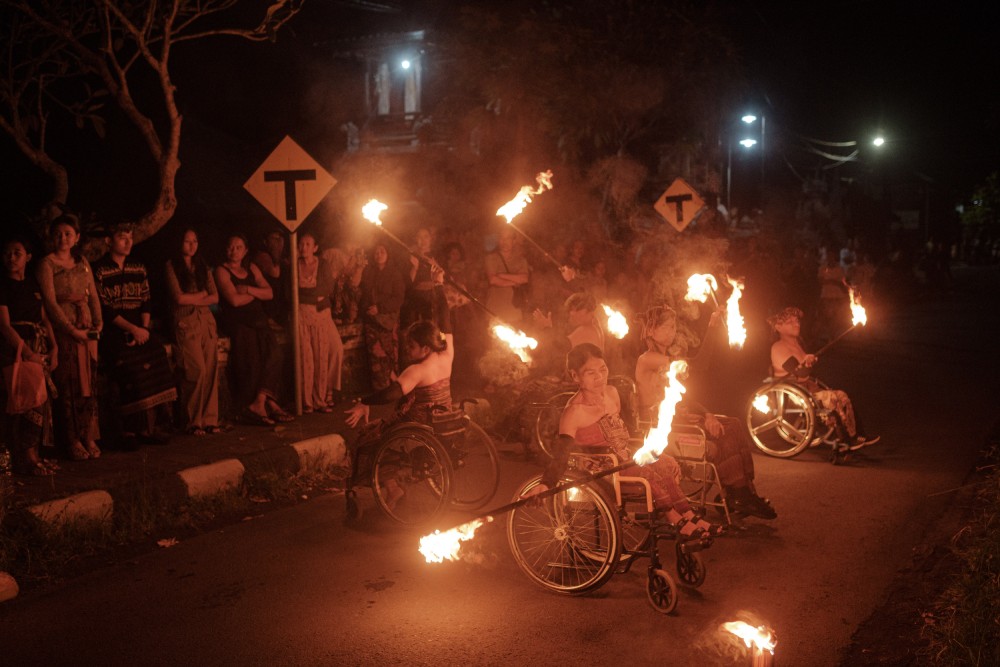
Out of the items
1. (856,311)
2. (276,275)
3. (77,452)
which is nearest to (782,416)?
(856,311)

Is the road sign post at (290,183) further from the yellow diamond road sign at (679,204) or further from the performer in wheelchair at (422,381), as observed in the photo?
the yellow diamond road sign at (679,204)

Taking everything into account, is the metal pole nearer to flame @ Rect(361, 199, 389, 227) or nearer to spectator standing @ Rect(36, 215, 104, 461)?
flame @ Rect(361, 199, 389, 227)

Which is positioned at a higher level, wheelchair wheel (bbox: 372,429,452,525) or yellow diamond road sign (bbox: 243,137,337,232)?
yellow diamond road sign (bbox: 243,137,337,232)

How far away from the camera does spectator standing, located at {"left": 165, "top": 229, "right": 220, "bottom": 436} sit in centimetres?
978

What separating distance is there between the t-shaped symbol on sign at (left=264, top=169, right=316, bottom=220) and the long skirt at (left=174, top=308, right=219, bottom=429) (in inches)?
55.7

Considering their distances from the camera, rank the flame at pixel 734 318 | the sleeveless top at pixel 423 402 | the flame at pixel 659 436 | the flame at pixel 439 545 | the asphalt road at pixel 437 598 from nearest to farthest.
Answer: the asphalt road at pixel 437 598 < the flame at pixel 659 436 < the flame at pixel 439 545 < the sleeveless top at pixel 423 402 < the flame at pixel 734 318

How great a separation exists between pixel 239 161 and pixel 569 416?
550 inches

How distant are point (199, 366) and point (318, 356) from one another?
1.67 meters

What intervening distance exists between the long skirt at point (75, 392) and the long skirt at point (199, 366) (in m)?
1.02

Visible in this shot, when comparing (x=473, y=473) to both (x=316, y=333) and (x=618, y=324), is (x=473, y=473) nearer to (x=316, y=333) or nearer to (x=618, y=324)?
(x=618, y=324)

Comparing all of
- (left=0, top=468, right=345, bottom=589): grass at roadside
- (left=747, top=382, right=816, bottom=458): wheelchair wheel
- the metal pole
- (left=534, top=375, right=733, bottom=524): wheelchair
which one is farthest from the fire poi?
the metal pole

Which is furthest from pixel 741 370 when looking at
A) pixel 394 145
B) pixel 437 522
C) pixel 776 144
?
pixel 776 144

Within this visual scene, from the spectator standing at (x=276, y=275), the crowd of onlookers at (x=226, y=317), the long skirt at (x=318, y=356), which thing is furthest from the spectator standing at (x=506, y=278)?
the spectator standing at (x=276, y=275)

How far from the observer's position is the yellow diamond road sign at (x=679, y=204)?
1530cm
